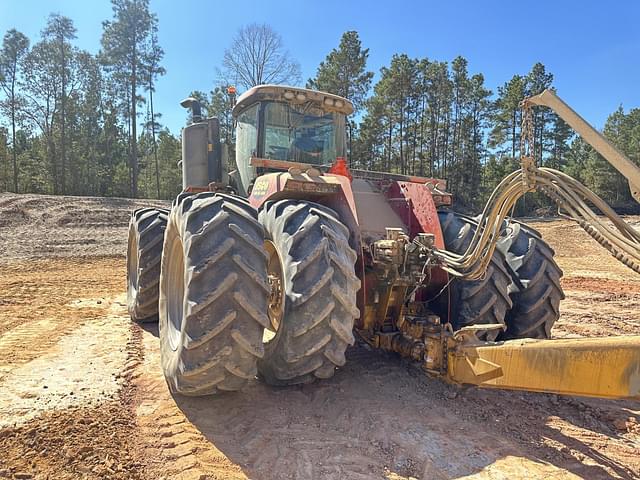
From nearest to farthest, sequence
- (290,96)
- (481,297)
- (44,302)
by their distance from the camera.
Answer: (481,297), (290,96), (44,302)

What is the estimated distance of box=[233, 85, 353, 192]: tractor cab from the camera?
16.3 ft

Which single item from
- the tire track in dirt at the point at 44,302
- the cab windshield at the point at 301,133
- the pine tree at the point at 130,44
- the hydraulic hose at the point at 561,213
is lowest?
the tire track in dirt at the point at 44,302

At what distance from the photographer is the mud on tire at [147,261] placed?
571cm

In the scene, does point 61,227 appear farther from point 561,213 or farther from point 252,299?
point 561,213

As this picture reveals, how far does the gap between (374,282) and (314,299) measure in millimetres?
890

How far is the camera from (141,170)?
40531 millimetres

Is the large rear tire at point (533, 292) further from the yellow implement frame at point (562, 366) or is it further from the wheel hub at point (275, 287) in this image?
the wheel hub at point (275, 287)

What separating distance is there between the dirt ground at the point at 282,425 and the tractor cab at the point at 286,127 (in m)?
2.18

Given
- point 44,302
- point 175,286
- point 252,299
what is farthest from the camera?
point 44,302

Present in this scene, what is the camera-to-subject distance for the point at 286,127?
5.11 metres

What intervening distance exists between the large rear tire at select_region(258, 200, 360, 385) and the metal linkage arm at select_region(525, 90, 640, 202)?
57.8 inches

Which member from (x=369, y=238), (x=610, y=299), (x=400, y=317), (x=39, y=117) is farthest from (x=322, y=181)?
(x=39, y=117)

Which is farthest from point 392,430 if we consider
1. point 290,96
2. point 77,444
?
point 290,96

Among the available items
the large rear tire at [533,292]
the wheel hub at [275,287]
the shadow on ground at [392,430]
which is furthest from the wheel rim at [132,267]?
the large rear tire at [533,292]
